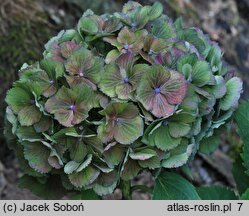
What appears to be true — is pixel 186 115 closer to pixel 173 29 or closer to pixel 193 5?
pixel 173 29

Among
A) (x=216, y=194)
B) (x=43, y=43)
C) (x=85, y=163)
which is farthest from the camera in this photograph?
(x=43, y=43)

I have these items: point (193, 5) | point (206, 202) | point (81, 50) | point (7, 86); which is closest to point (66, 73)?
point (81, 50)

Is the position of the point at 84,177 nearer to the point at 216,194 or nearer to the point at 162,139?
the point at 162,139

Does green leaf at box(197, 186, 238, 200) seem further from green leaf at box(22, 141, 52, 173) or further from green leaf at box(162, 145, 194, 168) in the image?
green leaf at box(22, 141, 52, 173)

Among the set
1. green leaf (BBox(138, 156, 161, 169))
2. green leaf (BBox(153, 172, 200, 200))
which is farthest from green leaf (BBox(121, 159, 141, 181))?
green leaf (BBox(153, 172, 200, 200))

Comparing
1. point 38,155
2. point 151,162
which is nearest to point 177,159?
point 151,162

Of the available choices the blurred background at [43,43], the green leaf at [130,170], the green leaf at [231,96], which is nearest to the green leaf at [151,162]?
the green leaf at [130,170]
